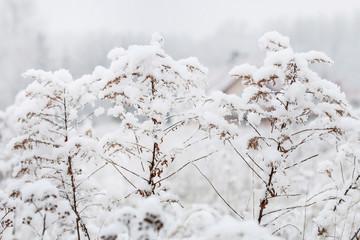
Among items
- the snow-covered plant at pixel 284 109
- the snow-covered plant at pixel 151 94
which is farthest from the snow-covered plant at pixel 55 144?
the snow-covered plant at pixel 284 109

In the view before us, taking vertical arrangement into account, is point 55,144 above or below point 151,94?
below

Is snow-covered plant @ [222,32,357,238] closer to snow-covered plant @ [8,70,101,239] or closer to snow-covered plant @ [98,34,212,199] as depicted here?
snow-covered plant @ [98,34,212,199]

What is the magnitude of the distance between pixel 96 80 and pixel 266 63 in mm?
1395

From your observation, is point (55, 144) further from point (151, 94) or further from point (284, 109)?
point (284, 109)

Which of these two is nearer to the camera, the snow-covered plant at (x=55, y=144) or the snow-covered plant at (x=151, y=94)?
the snow-covered plant at (x=151, y=94)

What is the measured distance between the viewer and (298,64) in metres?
2.21

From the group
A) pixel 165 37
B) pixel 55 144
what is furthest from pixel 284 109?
pixel 165 37

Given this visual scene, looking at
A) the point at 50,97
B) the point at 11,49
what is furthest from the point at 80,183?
the point at 11,49

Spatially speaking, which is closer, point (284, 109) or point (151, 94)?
point (284, 109)

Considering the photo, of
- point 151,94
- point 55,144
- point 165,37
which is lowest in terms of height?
point 55,144

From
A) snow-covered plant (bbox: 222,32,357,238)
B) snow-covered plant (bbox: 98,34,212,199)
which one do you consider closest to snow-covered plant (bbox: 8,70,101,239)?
snow-covered plant (bbox: 98,34,212,199)

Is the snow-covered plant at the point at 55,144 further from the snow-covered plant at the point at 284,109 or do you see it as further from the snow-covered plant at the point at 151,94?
the snow-covered plant at the point at 284,109

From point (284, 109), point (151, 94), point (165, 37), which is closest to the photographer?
point (284, 109)

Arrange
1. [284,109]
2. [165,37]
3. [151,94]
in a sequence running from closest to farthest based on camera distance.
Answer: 1. [284,109]
2. [151,94]
3. [165,37]
